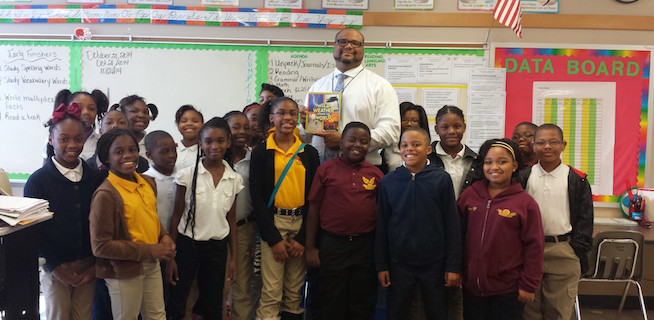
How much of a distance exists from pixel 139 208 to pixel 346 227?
954 mm

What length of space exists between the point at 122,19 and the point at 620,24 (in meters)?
4.13

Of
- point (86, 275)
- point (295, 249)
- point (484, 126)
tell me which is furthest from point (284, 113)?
point (484, 126)

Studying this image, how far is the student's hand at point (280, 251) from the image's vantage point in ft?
7.29

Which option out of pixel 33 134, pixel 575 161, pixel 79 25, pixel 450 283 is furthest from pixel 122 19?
pixel 575 161

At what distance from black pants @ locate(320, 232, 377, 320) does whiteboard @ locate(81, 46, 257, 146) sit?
2012 mm

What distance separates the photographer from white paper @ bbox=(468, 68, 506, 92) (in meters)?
3.68

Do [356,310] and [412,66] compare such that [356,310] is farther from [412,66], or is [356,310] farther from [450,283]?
[412,66]

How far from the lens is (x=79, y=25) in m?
3.81

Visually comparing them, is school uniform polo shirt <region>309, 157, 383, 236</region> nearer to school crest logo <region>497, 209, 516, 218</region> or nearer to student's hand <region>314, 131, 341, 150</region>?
student's hand <region>314, 131, 341, 150</region>

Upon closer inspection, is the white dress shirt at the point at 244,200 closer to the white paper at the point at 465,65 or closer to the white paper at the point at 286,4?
the white paper at the point at 286,4

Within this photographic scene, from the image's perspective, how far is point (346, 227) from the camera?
217cm

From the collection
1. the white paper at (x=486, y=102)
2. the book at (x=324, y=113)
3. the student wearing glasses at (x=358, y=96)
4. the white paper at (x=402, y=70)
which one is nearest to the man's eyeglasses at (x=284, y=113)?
the book at (x=324, y=113)

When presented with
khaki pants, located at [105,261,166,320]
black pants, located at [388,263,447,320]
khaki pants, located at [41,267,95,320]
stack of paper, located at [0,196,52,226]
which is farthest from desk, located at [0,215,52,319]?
black pants, located at [388,263,447,320]

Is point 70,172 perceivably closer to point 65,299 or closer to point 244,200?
point 65,299
